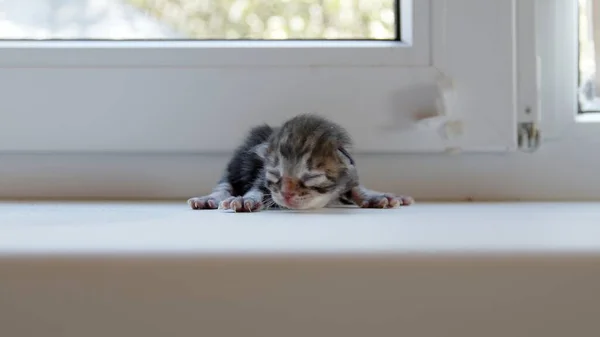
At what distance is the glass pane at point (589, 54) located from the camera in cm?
95

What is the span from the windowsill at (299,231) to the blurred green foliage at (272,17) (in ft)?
0.93

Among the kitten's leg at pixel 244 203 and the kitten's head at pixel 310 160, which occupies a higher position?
the kitten's head at pixel 310 160

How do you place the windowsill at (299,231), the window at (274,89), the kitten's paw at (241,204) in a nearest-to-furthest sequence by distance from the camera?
the windowsill at (299,231) < the kitten's paw at (241,204) < the window at (274,89)

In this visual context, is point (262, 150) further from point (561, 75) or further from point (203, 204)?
point (561, 75)

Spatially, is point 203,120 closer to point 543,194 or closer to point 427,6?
point 427,6

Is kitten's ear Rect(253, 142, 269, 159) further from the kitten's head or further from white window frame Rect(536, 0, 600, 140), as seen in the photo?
white window frame Rect(536, 0, 600, 140)

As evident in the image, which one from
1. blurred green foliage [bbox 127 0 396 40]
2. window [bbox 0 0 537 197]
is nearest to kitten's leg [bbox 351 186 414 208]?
window [bbox 0 0 537 197]

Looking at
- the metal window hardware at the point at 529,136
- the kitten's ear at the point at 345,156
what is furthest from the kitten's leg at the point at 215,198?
the metal window hardware at the point at 529,136

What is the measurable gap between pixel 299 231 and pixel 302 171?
11.7 inches

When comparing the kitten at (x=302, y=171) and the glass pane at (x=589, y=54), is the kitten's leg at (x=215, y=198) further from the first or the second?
the glass pane at (x=589, y=54)

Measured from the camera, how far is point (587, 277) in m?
0.46

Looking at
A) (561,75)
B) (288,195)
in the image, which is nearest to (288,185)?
(288,195)

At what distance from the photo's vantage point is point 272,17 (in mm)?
999

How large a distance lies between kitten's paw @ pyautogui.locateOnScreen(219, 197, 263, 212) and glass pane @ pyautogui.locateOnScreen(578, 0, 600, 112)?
465 mm
